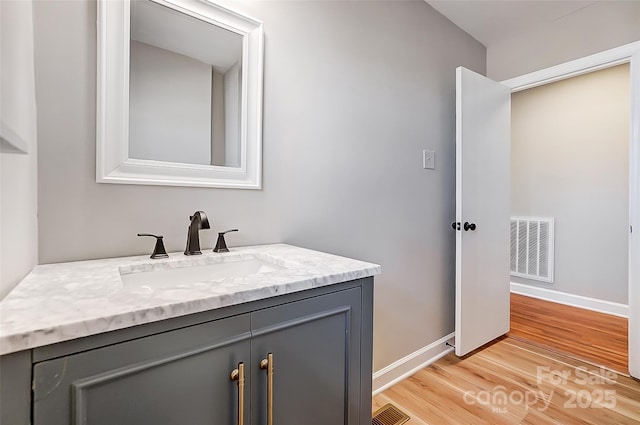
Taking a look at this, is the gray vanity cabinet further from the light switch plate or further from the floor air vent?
the light switch plate

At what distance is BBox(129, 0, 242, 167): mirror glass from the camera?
1.08 meters

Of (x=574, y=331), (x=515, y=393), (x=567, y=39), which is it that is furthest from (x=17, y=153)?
(x=574, y=331)

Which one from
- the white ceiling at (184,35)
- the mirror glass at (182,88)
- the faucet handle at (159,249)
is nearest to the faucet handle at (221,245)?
the faucet handle at (159,249)

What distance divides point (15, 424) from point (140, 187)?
0.74 metres

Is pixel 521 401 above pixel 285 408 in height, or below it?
below

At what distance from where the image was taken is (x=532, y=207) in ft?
11.2

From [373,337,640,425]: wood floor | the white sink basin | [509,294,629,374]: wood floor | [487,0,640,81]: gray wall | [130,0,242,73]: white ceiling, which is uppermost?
[487,0,640,81]: gray wall

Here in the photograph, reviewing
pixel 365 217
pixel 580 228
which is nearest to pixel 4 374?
pixel 365 217

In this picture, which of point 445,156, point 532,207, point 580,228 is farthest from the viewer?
point 532,207

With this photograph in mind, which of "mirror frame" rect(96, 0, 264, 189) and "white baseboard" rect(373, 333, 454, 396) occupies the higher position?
"mirror frame" rect(96, 0, 264, 189)

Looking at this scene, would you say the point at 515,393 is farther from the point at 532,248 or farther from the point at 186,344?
the point at 532,248

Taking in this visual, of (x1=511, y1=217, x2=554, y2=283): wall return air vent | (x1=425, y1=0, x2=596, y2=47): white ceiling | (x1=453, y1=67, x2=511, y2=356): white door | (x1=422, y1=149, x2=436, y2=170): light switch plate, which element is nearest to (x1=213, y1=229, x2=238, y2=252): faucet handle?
(x1=422, y1=149, x2=436, y2=170): light switch plate

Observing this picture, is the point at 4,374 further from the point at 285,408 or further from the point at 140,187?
the point at 140,187

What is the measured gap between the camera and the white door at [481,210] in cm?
206
